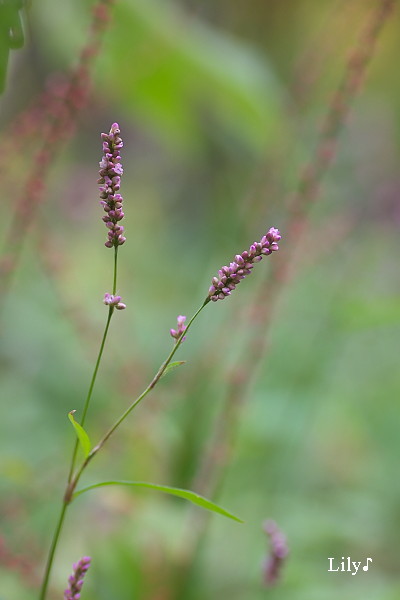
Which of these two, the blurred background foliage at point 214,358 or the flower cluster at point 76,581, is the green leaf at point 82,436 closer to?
the flower cluster at point 76,581

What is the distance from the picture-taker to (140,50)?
3.09 ft

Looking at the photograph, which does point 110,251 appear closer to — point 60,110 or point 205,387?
point 205,387

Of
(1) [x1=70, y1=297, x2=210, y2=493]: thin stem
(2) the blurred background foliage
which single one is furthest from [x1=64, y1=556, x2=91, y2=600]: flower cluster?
(2) the blurred background foliage

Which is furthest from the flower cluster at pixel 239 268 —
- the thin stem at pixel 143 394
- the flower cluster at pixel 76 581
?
the flower cluster at pixel 76 581

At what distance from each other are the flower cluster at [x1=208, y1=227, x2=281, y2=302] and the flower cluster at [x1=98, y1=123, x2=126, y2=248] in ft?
0.17

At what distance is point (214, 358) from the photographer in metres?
0.96

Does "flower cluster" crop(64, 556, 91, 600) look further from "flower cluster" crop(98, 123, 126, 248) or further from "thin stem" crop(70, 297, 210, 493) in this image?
"flower cluster" crop(98, 123, 126, 248)

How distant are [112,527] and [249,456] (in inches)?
17.2

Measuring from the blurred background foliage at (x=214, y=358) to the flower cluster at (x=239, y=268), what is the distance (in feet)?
0.71

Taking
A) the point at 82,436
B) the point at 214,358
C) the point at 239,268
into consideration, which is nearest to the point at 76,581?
the point at 82,436

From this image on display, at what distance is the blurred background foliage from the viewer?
82cm

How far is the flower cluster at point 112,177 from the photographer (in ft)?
1.17

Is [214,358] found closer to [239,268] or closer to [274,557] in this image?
[274,557]

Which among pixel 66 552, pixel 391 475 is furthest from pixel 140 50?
pixel 391 475
